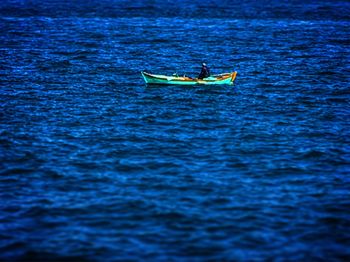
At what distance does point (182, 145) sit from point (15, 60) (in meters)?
27.9

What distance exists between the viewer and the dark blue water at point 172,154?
1980cm

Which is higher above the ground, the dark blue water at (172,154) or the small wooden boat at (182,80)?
the small wooden boat at (182,80)

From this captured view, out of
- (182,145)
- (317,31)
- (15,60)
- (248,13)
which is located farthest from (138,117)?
(248,13)

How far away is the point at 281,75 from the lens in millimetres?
46312

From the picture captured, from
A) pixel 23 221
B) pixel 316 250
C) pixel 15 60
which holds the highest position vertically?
pixel 15 60

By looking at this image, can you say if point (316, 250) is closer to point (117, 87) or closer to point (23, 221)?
point (23, 221)

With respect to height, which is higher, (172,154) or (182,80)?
(182,80)

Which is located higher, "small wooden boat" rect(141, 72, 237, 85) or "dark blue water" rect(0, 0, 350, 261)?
"small wooden boat" rect(141, 72, 237, 85)

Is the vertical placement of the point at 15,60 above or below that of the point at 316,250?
above

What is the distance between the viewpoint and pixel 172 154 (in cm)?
2789

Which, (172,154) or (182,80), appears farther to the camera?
(182,80)

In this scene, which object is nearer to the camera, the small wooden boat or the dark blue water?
the dark blue water

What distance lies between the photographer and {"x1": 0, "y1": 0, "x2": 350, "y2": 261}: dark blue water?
19.8 meters

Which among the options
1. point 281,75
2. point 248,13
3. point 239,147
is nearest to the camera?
point 239,147
